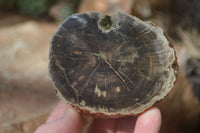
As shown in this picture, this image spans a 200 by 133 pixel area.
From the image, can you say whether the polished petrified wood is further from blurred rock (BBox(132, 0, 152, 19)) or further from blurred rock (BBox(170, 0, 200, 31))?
blurred rock (BBox(170, 0, 200, 31))

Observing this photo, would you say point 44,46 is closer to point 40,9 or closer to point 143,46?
point 143,46

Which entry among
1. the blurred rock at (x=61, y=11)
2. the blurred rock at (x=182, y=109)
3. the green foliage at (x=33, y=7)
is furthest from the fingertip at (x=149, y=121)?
the green foliage at (x=33, y=7)

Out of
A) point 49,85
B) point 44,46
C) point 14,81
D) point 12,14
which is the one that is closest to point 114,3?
point 44,46

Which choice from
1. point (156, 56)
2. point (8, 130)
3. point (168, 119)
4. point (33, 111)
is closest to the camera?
point (156, 56)

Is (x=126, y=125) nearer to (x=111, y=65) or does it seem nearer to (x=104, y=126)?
(x=104, y=126)

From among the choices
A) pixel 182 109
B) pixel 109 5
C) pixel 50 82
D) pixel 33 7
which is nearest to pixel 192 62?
pixel 182 109
